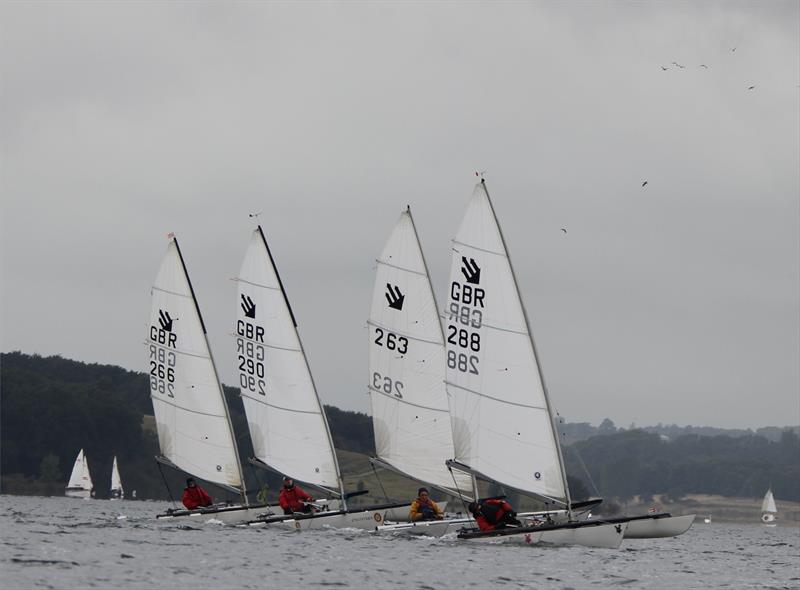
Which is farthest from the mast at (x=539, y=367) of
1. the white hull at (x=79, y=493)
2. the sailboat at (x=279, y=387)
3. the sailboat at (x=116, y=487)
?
the sailboat at (x=116, y=487)

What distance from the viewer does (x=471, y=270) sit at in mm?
49375

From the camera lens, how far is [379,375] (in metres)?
59.0

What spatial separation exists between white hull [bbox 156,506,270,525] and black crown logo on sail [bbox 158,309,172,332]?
7.99 meters

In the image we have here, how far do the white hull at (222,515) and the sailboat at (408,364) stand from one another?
213 inches

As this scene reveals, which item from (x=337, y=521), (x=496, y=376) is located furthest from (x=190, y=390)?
(x=496, y=376)

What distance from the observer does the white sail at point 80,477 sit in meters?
144

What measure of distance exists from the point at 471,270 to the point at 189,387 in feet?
58.7

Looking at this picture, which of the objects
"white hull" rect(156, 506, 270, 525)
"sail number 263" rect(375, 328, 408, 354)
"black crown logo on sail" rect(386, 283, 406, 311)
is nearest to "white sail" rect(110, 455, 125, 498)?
"white hull" rect(156, 506, 270, 525)

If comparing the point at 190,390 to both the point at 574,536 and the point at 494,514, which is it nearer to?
the point at 494,514

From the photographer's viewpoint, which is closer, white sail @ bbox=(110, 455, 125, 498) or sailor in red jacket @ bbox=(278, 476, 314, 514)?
sailor in red jacket @ bbox=(278, 476, 314, 514)

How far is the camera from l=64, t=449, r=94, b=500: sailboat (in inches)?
5650

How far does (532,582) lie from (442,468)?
63.6 ft

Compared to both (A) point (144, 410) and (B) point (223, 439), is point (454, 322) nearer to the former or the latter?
(B) point (223, 439)

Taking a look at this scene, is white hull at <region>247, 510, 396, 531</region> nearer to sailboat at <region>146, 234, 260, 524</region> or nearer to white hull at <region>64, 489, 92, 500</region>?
sailboat at <region>146, 234, 260, 524</region>
